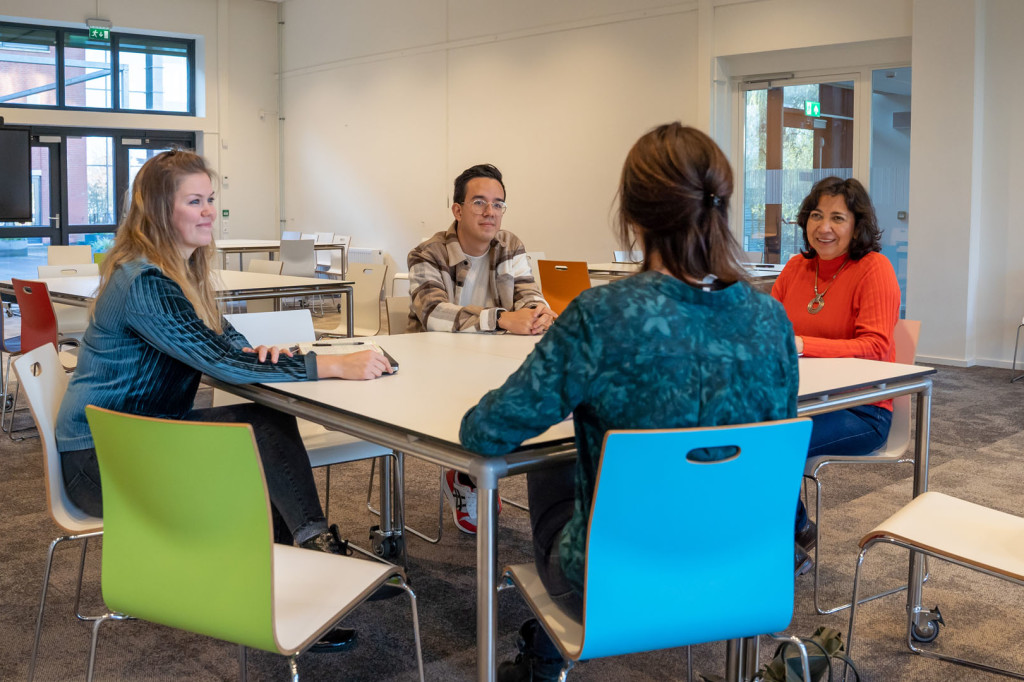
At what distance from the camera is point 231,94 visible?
42.6 ft

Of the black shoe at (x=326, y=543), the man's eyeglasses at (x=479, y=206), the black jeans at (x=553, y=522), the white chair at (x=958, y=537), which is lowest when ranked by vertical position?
the black shoe at (x=326, y=543)

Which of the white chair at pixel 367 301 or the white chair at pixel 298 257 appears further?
the white chair at pixel 298 257

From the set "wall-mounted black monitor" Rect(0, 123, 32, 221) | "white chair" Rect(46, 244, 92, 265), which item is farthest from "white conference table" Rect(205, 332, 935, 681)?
"wall-mounted black monitor" Rect(0, 123, 32, 221)

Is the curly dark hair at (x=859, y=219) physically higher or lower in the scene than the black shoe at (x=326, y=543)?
higher

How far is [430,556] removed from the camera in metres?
3.13

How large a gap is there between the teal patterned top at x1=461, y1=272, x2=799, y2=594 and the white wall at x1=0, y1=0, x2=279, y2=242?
467 inches

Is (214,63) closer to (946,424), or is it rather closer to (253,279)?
(253,279)

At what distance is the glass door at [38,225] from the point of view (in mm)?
11242

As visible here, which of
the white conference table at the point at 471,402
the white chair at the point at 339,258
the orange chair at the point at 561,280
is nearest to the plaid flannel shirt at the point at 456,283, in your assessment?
the white conference table at the point at 471,402

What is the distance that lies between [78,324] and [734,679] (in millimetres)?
4624

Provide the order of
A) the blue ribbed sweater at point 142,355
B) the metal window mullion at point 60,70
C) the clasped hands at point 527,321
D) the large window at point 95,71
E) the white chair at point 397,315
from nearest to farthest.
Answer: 1. the blue ribbed sweater at point 142,355
2. the clasped hands at point 527,321
3. the white chair at point 397,315
4. the large window at point 95,71
5. the metal window mullion at point 60,70

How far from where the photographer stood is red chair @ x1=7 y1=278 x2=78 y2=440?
431 cm

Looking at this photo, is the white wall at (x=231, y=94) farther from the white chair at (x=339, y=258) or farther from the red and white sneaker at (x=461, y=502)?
the red and white sneaker at (x=461, y=502)

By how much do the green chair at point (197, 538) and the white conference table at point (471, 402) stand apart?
0.88 feet
